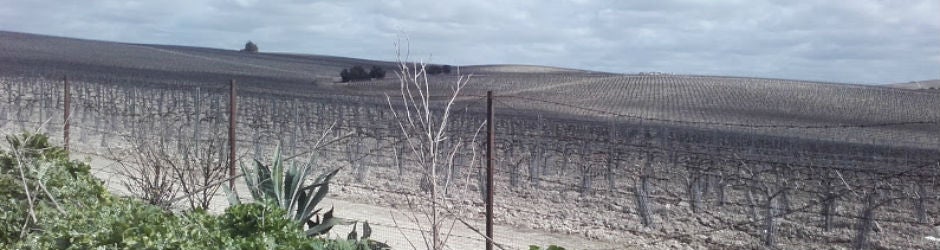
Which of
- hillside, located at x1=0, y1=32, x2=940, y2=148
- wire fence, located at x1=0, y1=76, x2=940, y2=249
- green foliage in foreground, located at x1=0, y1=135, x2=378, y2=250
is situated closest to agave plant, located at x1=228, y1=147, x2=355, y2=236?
wire fence, located at x1=0, y1=76, x2=940, y2=249

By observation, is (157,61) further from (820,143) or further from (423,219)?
(423,219)

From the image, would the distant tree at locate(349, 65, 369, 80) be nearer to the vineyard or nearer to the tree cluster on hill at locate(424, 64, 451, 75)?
the vineyard

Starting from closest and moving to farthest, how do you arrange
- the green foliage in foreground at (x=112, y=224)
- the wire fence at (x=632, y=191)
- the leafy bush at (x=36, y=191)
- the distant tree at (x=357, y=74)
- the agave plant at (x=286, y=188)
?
the green foliage in foreground at (x=112, y=224) < the leafy bush at (x=36, y=191) < the agave plant at (x=286, y=188) < the wire fence at (x=632, y=191) < the distant tree at (x=357, y=74)

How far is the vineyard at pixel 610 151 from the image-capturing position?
1291cm

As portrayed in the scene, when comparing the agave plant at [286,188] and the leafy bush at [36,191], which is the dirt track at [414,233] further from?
the leafy bush at [36,191]

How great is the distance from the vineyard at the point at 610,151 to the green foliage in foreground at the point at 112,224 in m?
0.90

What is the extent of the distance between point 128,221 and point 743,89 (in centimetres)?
5540

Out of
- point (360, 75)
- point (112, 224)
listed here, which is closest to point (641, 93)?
point (360, 75)

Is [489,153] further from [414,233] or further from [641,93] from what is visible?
[641,93]

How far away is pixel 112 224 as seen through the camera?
19.9ft

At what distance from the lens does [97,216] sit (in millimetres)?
6266

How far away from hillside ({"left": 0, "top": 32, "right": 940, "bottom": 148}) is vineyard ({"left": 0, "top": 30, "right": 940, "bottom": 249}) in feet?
0.81

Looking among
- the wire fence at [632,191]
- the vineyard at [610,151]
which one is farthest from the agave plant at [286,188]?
the vineyard at [610,151]

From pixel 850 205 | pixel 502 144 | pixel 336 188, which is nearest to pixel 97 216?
pixel 336 188
